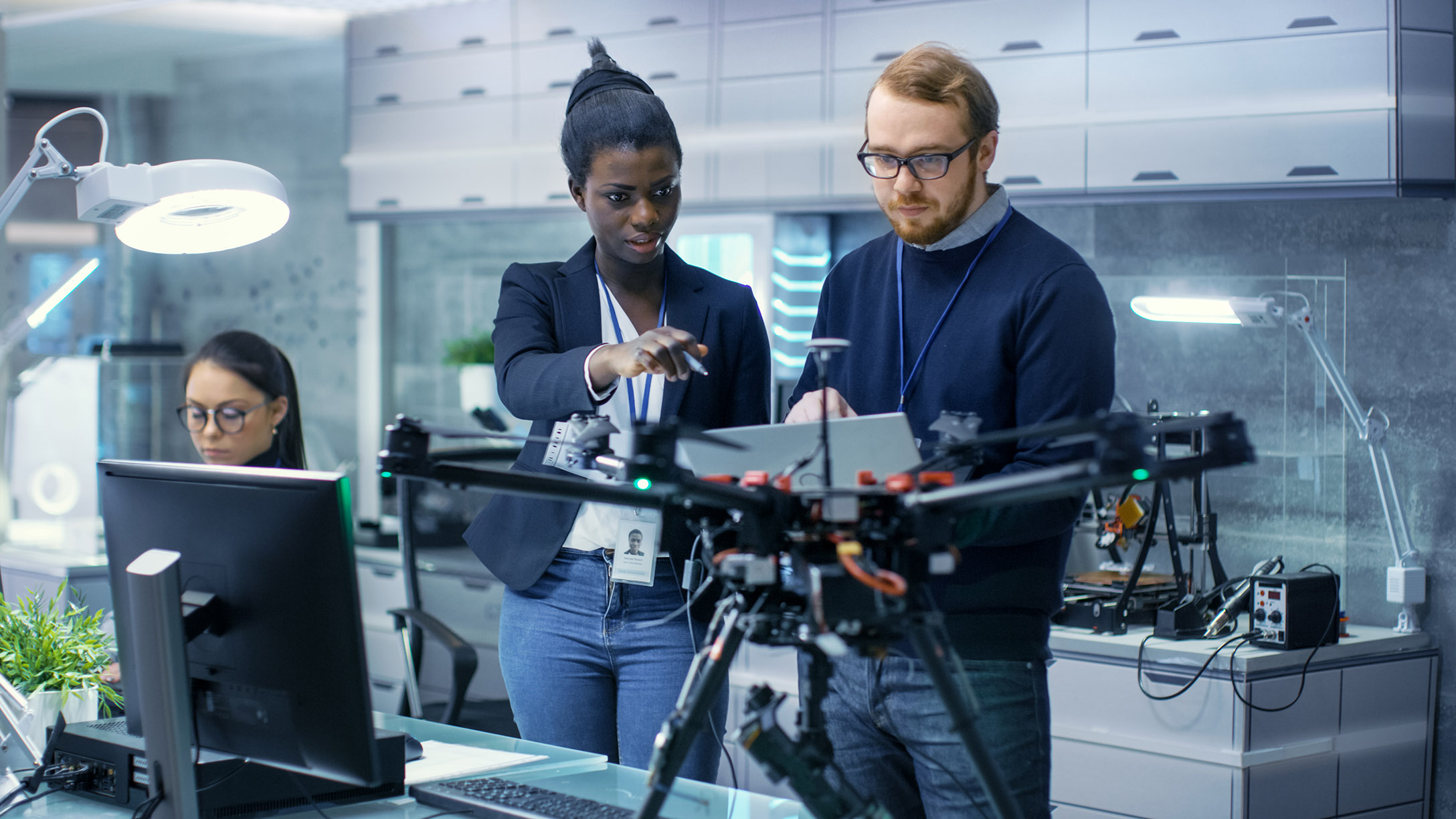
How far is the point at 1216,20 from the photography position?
3250mm

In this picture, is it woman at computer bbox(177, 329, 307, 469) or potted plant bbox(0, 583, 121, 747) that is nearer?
potted plant bbox(0, 583, 121, 747)

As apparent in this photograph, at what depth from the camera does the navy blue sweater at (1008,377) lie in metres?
1.48

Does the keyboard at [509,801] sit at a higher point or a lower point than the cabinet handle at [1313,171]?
lower

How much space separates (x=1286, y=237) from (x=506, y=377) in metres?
2.43

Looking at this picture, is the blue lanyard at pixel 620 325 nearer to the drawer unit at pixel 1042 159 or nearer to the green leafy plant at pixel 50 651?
the green leafy plant at pixel 50 651

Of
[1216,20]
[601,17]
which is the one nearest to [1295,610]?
[1216,20]

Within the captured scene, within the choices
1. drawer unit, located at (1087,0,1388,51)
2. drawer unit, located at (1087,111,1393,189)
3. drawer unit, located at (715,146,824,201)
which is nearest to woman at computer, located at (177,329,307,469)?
drawer unit, located at (715,146,824,201)

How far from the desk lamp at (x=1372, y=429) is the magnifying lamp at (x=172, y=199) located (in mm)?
2252

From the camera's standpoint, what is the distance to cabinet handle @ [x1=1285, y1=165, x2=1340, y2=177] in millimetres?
3098

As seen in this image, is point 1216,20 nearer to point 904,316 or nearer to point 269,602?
point 904,316

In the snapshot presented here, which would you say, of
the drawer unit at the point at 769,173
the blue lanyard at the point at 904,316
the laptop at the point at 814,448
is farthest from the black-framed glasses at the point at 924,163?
the drawer unit at the point at 769,173

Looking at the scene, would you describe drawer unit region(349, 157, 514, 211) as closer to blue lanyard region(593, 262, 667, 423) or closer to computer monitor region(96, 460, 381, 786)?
blue lanyard region(593, 262, 667, 423)

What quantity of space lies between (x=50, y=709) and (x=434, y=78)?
3.41 m

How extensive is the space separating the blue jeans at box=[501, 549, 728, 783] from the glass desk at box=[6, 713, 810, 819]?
48 millimetres
